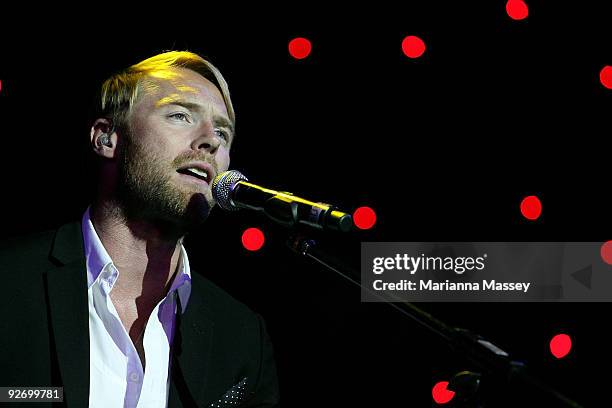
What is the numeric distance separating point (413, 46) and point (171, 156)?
1.56 meters

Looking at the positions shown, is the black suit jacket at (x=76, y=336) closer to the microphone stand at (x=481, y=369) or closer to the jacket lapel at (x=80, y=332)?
the jacket lapel at (x=80, y=332)

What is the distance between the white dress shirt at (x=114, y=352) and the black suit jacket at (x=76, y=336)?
52 mm

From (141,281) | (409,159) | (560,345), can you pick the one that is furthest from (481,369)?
(560,345)

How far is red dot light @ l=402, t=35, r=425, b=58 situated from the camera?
3.18 m

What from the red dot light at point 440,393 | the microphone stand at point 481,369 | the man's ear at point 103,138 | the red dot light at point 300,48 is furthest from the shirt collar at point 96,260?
the red dot light at point 440,393

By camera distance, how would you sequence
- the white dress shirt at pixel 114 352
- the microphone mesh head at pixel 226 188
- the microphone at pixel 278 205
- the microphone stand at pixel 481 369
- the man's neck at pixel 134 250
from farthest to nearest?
the man's neck at pixel 134 250 < the white dress shirt at pixel 114 352 < the microphone mesh head at pixel 226 188 < the microphone at pixel 278 205 < the microphone stand at pixel 481 369

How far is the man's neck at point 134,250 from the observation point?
2.37 metres

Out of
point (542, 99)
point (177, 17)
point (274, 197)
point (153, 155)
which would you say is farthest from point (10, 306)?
point (542, 99)

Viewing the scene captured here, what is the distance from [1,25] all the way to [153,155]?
1063 millimetres

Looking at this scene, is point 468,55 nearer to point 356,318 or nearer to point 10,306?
point 356,318

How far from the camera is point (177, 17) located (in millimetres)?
2951

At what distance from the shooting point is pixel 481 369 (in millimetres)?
1423

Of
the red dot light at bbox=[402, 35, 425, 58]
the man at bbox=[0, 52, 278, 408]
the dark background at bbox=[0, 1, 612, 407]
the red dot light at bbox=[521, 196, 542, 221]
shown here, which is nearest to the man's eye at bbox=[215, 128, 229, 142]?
the man at bbox=[0, 52, 278, 408]

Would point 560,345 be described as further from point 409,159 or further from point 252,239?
point 252,239
